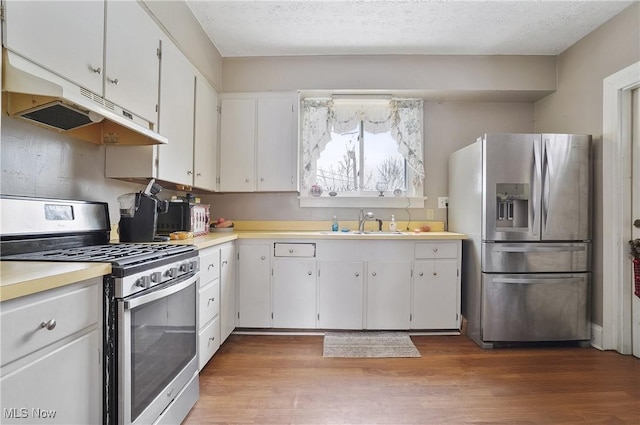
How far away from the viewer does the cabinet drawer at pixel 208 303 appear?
6.97ft

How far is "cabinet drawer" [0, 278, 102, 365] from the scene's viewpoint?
0.83 metres

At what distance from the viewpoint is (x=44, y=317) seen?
3.07 ft

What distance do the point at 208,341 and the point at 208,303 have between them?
26 cm

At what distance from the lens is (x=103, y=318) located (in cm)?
118

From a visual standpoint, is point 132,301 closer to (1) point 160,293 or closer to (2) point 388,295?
(1) point 160,293

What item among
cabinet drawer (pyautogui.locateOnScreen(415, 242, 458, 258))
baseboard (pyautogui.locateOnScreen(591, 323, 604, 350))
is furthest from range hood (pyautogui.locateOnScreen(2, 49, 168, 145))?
baseboard (pyautogui.locateOnScreen(591, 323, 604, 350))

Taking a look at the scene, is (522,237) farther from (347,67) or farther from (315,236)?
(347,67)

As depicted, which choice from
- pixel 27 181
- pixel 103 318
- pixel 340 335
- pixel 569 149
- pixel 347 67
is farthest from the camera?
pixel 347 67

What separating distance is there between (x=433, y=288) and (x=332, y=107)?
2117mm

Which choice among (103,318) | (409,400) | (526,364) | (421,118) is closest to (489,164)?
(421,118)

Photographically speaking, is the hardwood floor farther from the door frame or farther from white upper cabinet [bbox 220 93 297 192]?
white upper cabinet [bbox 220 93 297 192]

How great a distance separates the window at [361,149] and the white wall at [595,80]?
133 centimetres

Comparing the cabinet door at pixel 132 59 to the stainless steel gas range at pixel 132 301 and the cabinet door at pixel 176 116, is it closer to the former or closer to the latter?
the cabinet door at pixel 176 116

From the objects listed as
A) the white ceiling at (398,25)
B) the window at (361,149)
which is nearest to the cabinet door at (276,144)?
the window at (361,149)
